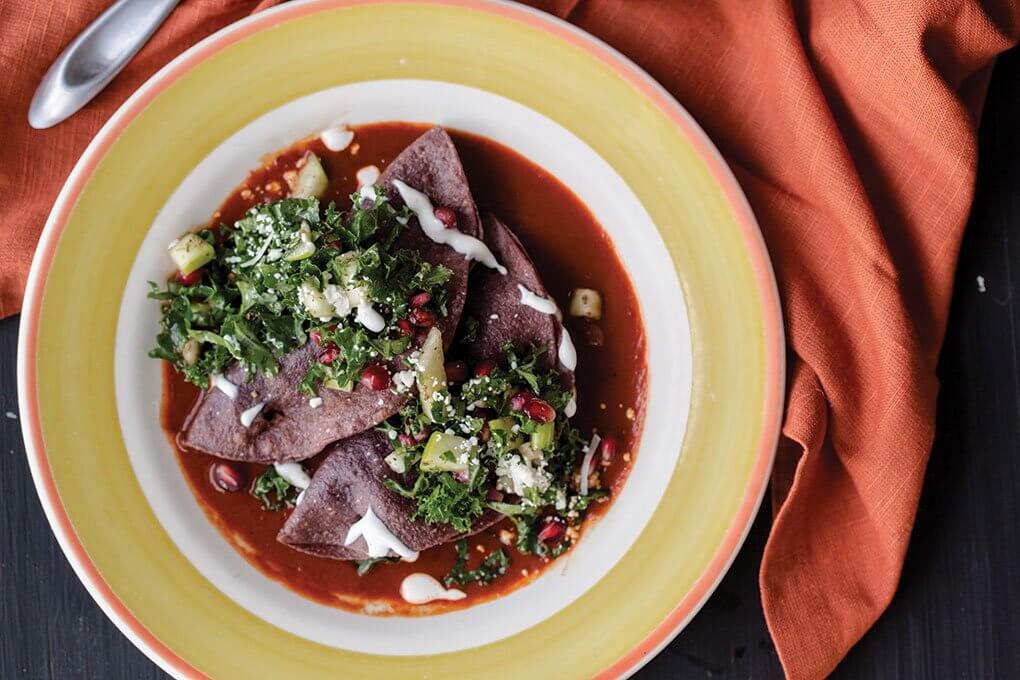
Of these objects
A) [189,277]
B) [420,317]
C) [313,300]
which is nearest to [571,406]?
[420,317]

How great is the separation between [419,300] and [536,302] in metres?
0.57

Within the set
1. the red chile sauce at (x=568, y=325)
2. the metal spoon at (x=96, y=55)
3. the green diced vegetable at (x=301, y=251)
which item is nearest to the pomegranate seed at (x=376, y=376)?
the green diced vegetable at (x=301, y=251)

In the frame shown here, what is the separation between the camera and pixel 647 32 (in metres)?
3.96

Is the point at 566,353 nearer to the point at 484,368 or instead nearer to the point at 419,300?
the point at 484,368

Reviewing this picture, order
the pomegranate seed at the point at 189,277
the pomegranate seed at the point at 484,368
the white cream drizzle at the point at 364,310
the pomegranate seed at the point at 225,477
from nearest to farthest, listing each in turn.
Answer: the white cream drizzle at the point at 364,310
the pomegranate seed at the point at 484,368
the pomegranate seed at the point at 189,277
the pomegranate seed at the point at 225,477

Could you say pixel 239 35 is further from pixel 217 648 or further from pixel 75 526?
pixel 217 648

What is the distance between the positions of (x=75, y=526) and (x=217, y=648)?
34.2 inches

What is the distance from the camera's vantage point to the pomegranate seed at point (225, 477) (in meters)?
4.05

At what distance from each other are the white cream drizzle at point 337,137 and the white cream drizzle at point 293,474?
1.56 m

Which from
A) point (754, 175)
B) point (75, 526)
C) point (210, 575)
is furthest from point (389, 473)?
point (754, 175)

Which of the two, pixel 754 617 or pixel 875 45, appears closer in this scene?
pixel 875 45

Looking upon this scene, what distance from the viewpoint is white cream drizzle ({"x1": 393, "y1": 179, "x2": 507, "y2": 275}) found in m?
3.87

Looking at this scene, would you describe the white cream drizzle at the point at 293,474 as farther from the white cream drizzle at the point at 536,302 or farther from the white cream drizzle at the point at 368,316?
the white cream drizzle at the point at 536,302

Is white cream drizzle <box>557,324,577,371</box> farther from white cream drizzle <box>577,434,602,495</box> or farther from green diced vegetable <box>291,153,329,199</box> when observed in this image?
green diced vegetable <box>291,153,329,199</box>
